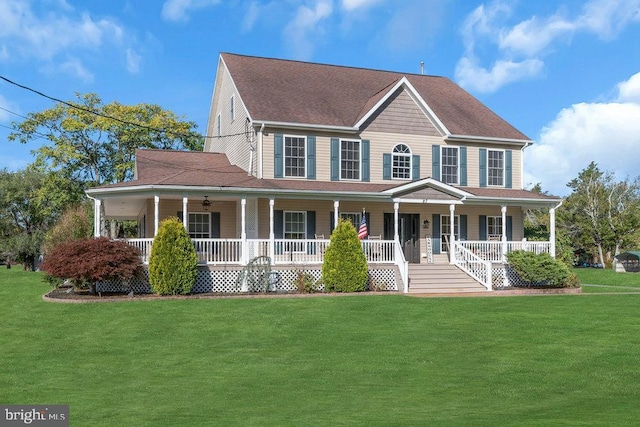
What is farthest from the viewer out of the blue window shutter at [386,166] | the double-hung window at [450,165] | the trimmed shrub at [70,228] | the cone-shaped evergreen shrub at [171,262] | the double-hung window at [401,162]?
the trimmed shrub at [70,228]

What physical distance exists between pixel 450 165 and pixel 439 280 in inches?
238

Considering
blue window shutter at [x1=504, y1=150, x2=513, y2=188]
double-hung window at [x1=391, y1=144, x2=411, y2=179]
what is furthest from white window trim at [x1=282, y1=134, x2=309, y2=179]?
blue window shutter at [x1=504, y1=150, x2=513, y2=188]

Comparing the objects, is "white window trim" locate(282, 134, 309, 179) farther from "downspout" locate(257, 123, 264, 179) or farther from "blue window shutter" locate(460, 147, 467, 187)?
"blue window shutter" locate(460, 147, 467, 187)

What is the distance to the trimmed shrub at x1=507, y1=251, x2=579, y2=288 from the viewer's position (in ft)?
82.6

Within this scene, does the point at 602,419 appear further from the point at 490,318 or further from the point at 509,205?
the point at 509,205

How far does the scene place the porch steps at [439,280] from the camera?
24.2 m

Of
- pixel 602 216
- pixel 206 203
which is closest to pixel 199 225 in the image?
pixel 206 203

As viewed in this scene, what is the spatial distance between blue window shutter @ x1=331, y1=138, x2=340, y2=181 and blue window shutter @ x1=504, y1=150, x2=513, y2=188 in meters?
7.86

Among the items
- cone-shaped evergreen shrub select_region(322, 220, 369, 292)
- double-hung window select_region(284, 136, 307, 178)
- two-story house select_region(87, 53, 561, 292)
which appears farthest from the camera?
double-hung window select_region(284, 136, 307, 178)

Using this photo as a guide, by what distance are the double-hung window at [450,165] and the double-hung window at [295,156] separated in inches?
243

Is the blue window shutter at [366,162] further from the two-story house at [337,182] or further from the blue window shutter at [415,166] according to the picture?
the blue window shutter at [415,166]

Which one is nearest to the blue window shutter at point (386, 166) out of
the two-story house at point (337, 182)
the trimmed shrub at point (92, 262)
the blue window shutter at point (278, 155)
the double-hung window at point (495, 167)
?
the two-story house at point (337, 182)

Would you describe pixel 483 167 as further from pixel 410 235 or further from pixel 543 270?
pixel 543 270

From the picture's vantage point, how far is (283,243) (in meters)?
24.7
